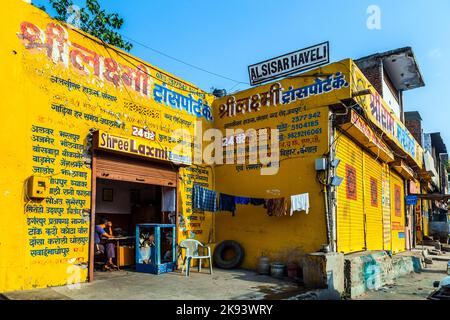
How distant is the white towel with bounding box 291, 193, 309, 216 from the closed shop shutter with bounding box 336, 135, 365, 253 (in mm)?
1073

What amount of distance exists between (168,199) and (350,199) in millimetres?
5801

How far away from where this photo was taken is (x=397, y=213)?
1891cm

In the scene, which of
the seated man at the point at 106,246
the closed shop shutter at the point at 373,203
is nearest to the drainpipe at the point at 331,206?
the closed shop shutter at the point at 373,203

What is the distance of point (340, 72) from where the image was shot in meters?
10.3

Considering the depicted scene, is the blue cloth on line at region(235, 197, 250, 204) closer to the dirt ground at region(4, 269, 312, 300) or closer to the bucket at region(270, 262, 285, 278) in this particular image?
the bucket at region(270, 262, 285, 278)

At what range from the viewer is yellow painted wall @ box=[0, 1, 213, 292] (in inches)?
276

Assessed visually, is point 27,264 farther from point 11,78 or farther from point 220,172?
point 220,172

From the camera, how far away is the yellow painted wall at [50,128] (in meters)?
7.00

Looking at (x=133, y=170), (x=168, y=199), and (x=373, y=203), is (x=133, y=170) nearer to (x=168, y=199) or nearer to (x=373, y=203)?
(x=168, y=199)

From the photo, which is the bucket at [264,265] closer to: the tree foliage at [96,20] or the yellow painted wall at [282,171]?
the yellow painted wall at [282,171]

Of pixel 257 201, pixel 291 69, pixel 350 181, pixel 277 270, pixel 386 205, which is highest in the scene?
pixel 291 69

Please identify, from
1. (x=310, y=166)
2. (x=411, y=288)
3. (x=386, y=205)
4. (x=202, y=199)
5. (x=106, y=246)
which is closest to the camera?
(x=106, y=246)

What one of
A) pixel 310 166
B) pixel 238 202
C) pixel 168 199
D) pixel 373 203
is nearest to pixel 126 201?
pixel 168 199

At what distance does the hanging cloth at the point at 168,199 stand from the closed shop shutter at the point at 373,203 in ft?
23.4
